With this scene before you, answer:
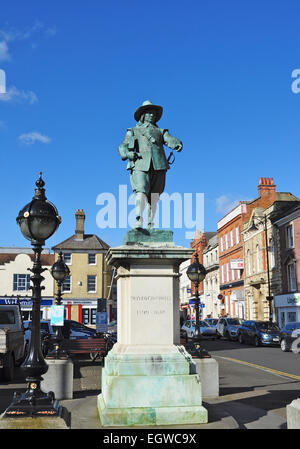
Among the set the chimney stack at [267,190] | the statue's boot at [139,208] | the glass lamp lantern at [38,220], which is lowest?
the glass lamp lantern at [38,220]

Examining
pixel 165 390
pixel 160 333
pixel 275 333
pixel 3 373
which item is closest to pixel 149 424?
pixel 165 390

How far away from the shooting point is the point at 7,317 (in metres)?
15.4

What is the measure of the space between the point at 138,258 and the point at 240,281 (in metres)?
41.1

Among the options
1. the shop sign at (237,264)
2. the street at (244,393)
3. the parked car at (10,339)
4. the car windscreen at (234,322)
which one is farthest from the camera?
the shop sign at (237,264)

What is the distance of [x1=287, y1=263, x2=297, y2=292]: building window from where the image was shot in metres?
34.4

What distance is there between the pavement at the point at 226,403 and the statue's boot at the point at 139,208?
278cm

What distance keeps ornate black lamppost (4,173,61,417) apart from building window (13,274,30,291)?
43954 millimetres

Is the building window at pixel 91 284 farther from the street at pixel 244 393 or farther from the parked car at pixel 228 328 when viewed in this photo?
the street at pixel 244 393

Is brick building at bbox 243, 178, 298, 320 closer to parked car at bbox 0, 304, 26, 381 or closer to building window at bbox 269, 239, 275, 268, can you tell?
building window at bbox 269, 239, 275, 268

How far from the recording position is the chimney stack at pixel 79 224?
5012 cm

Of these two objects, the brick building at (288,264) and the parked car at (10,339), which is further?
the brick building at (288,264)

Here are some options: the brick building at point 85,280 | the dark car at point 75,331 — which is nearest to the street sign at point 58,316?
the dark car at point 75,331

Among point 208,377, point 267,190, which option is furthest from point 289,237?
point 208,377

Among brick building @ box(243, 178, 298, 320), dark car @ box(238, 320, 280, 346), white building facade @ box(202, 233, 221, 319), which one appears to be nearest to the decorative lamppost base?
dark car @ box(238, 320, 280, 346)
